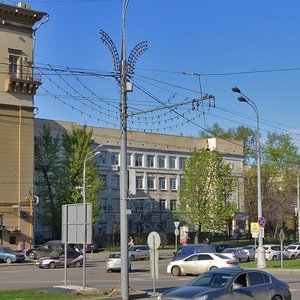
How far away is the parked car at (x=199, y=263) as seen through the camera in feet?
111

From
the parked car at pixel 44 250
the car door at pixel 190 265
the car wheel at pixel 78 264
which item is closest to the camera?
the car door at pixel 190 265

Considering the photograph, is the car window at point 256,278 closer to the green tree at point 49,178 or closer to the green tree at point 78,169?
the green tree at point 78,169

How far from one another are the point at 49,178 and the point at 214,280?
60.5m

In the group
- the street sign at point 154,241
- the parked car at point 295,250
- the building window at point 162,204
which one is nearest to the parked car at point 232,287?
the street sign at point 154,241

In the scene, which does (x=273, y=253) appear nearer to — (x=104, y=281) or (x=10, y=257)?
(x=10, y=257)

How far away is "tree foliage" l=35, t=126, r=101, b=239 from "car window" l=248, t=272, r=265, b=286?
5667 centimetres

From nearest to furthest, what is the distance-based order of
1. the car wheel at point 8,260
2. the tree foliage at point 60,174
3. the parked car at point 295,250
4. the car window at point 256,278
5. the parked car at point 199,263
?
the car window at point 256,278, the parked car at point 199,263, the car wheel at point 8,260, the parked car at point 295,250, the tree foliage at point 60,174

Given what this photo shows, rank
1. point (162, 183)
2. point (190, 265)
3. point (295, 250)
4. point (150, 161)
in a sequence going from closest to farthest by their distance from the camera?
point (190, 265)
point (295, 250)
point (150, 161)
point (162, 183)

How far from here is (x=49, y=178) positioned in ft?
242

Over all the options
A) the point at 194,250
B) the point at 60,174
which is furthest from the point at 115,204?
the point at 194,250

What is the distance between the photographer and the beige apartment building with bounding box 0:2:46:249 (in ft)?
210

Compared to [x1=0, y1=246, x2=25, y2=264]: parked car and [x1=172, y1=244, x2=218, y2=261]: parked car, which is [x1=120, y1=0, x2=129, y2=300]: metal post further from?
[x1=0, y1=246, x2=25, y2=264]: parked car

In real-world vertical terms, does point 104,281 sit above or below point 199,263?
below

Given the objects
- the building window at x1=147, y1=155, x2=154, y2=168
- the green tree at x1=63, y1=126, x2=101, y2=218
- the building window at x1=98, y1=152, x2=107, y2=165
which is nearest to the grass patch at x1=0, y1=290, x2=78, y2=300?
the green tree at x1=63, y1=126, x2=101, y2=218
